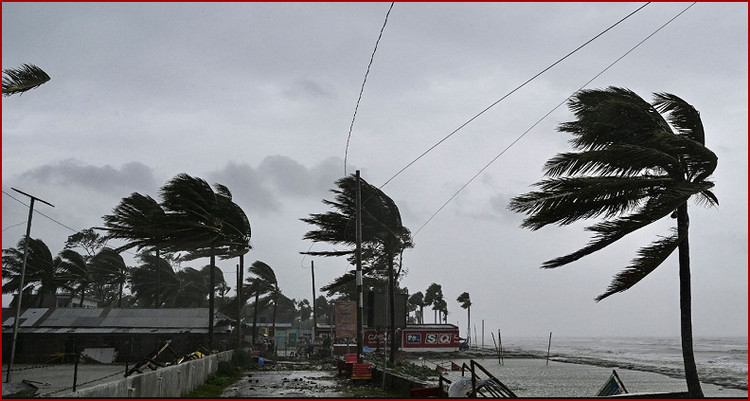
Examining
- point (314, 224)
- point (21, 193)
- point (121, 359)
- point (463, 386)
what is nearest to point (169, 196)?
point (314, 224)

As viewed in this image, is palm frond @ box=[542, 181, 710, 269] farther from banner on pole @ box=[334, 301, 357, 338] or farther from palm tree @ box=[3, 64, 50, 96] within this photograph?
banner on pole @ box=[334, 301, 357, 338]

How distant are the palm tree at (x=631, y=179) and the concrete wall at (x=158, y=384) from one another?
7.29 m

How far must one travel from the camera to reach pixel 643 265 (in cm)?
1113

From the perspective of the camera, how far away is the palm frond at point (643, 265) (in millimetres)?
11008

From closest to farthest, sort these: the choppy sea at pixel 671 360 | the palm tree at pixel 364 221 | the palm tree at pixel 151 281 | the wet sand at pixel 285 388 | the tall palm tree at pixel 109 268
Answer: the wet sand at pixel 285 388, the palm tree at pixel 364 221, the choppy sea at pixel 671 360, the palm tree at pixel 151 281, the tall palm tree at pixel 109 268

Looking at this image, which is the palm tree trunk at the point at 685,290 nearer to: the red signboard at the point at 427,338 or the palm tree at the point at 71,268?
the red signboard at the point at 427,338

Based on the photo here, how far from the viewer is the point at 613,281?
439 inches

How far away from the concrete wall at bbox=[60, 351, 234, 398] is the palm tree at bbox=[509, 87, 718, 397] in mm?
7289

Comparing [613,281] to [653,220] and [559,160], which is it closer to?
[653,220]

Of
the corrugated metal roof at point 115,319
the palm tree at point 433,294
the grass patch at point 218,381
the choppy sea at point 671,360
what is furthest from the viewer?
the palm tree at point 433,294

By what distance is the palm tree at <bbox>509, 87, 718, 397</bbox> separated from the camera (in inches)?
434

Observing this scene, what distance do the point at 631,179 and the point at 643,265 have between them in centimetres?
155

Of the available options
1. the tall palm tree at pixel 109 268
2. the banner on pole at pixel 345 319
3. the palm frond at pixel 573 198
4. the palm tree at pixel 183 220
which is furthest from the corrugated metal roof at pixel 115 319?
the palm frond at pixel 573 198

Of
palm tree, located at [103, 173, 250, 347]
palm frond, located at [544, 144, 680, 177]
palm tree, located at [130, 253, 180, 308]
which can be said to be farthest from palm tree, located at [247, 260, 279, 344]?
palm frond, located at [544, 144, 680, 177]
